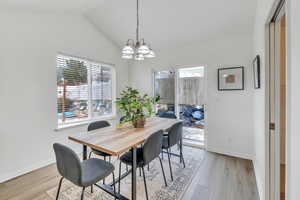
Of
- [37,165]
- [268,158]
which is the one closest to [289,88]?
[268,158]

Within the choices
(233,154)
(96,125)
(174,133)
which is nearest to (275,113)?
(174,133)

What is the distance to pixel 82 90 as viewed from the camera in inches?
130

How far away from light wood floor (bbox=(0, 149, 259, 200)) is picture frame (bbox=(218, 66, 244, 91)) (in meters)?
1.42

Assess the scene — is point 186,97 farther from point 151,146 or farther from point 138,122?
point 151,146

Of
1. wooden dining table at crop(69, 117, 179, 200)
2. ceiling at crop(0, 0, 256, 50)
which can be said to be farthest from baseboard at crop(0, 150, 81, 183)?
ceiling at crop(0, 0, 256, 50)

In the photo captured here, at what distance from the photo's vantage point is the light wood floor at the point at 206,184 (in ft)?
6.15

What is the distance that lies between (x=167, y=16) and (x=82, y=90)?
234 centimetres

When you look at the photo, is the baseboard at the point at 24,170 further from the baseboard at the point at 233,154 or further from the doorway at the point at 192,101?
the baseboard at the point at 233,154

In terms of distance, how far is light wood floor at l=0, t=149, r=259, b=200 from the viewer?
73.7 inches

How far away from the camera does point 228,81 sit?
294 centimetres

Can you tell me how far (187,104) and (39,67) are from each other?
3.04 metres

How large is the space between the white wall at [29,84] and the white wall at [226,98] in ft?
8.64

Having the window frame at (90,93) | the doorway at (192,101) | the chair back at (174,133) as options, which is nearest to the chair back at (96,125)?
the window frame at (90,93)

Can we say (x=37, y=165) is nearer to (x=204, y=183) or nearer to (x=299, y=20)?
(x=204, y=183)
